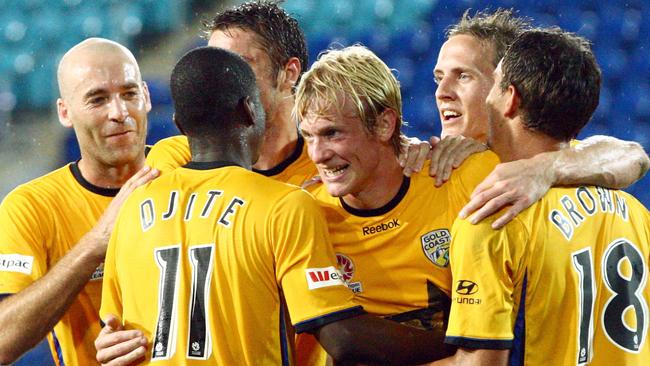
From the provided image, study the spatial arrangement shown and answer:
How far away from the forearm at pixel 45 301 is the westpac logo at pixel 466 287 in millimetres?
1019

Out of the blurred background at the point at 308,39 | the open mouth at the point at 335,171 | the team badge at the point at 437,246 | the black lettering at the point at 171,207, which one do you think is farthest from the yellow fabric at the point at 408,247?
the blurred background at the point at 308,39

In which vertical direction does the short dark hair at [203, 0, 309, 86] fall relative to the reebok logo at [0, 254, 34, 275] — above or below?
above

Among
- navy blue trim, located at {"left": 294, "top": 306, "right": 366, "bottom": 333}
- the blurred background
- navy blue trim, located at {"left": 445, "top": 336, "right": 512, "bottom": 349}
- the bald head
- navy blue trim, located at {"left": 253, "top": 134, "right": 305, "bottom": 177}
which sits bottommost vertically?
navy blue trim, located at {"left": 445, "top": 336, "right": 512, "bottom": 349}

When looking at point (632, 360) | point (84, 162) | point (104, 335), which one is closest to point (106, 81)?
point (84, 162)

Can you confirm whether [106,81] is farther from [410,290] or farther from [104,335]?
[410,290]

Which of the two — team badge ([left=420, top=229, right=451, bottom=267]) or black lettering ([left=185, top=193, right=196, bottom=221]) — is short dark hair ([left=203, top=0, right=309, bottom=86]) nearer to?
team badge ([left=420, top=229, right=451, bottom=267])

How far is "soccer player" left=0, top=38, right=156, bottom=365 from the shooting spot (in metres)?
2.58

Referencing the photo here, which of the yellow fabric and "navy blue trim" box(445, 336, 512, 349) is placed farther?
the yellow fabric

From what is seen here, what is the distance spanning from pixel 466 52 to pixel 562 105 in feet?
3.88

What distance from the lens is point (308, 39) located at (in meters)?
5.25

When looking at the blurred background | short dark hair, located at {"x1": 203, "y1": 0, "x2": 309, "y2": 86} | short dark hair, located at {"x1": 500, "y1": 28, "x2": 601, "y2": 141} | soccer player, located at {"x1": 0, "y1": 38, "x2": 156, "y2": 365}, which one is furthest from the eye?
the blurred background

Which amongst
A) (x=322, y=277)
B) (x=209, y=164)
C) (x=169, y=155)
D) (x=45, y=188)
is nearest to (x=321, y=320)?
(x=322, y=277)

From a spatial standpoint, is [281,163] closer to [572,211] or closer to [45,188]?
[45,188]

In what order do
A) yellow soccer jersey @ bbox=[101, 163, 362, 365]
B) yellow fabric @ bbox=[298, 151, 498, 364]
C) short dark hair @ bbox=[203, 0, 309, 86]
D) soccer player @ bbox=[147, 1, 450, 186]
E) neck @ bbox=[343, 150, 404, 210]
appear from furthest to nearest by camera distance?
short dark hair @ bbox=[203, 0, 309, 86] < soccer player @ bbox=[147, 1, 450, 186] < neck @ bbox=[343, 150, 404, 210] < yellow fabric @ bbox=[298, 151, 498, 364] < yellow soccer jersey @ bbox=[101, 163, 362, 365]
